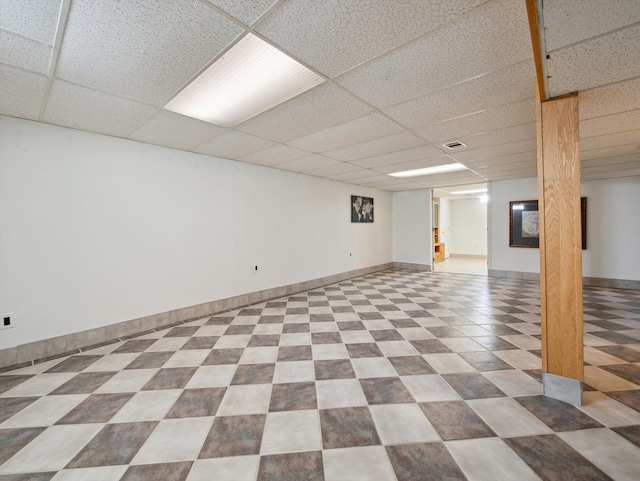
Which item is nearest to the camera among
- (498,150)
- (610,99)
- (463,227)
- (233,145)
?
(610,99)

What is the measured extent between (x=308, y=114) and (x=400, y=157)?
2.32 meters

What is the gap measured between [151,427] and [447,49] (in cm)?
330

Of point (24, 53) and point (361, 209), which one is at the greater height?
point (24, 53)

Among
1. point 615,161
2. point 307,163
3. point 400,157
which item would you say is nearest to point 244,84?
point 307,163

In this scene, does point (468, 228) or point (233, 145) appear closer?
point (233, 145)

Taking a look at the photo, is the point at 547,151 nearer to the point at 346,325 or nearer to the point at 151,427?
the point at 346,325

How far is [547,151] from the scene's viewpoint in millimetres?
2088

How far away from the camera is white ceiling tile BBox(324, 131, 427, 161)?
355 cm

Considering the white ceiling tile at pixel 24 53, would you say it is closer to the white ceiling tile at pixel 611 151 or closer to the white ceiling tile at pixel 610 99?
A: the white ceiling tile at pixel 610 99

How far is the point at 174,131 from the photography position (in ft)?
10.6

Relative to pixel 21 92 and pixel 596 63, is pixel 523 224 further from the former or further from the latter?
pixel 21 92

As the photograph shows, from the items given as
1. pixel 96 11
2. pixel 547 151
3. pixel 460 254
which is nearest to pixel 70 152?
pixel 96 11

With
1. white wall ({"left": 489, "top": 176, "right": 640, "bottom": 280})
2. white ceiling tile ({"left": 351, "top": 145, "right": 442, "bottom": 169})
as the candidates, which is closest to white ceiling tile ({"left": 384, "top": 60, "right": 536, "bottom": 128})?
white ceiling tile ({"left": 351, "top": 145, "right": 442, "bottom": 169})

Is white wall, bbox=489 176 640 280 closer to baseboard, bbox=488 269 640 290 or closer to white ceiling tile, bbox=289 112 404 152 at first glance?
baseboard, bbox=488 269 640 290
